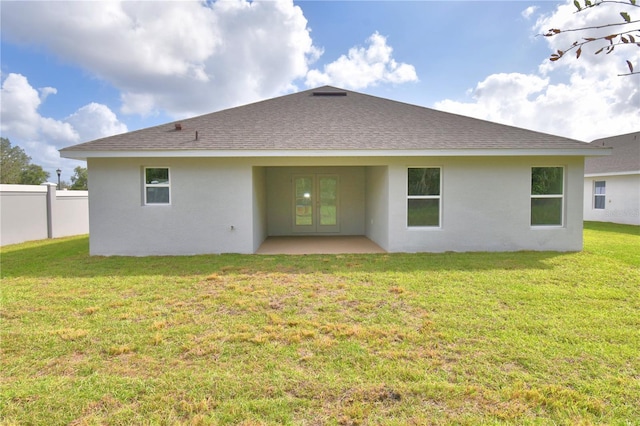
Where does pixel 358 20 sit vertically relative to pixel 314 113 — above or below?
above

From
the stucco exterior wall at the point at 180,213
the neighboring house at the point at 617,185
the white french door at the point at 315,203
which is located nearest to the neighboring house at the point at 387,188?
the stucco exterior wall at the point at 180,213

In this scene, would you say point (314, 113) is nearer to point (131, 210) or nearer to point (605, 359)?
point (131, 210)

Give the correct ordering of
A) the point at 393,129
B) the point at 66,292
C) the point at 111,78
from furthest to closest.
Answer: the point at 111,78 → the point at 393,129 → the point at 66,292

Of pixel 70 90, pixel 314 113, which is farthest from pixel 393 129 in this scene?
pixel 70 90

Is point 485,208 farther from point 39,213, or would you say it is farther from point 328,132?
point 39,213

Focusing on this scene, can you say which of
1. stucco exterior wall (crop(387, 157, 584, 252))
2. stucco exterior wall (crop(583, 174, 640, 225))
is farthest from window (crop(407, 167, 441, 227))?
stucco exterior wall (crop(583, 174, 640, 225))

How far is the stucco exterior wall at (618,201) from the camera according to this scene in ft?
51.4

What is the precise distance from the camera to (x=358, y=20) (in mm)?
12859

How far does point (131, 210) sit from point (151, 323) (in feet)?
18.7

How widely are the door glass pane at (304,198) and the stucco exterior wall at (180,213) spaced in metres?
3.57

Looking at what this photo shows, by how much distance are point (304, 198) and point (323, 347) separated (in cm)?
906

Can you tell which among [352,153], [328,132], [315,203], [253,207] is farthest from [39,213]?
[352,153]

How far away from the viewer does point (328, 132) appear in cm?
939

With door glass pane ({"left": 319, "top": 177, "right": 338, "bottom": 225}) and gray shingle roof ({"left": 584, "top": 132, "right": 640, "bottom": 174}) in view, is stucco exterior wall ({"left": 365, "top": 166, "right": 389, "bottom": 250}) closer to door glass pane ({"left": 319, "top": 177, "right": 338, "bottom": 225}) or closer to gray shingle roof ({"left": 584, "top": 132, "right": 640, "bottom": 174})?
door glass pane ({"left": 319, "top": 177, "right": 338, "bottom": 225})
